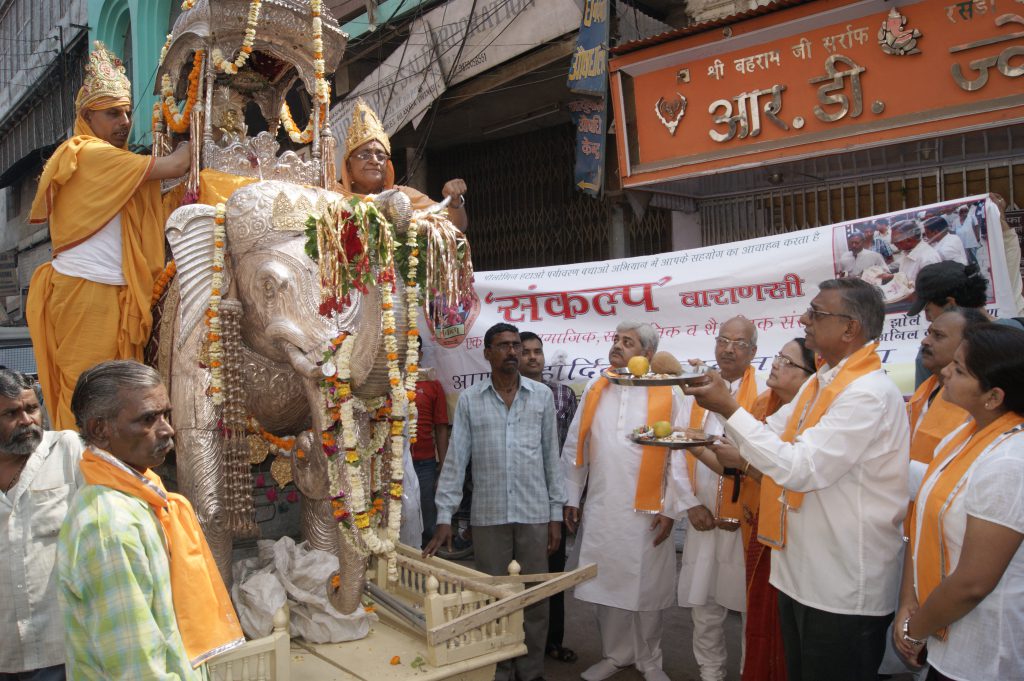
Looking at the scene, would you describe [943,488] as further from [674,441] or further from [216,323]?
[216,323]

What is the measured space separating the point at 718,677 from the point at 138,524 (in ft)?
9.96

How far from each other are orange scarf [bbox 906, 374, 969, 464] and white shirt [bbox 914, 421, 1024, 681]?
1151 millimetres

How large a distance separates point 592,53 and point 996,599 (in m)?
5.79

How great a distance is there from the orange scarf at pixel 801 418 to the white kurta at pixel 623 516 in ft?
3.31

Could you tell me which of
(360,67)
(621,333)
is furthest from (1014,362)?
(360,67)

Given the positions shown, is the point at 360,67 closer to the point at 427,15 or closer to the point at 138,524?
the point at 427,15

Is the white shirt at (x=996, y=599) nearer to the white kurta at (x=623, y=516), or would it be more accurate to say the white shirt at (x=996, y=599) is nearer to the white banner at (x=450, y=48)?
the white kurta at (x=623, y=516)

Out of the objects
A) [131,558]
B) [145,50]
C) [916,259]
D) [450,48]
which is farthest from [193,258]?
[145,50]

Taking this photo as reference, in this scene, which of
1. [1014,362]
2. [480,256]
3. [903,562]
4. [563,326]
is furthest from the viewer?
[480,256]

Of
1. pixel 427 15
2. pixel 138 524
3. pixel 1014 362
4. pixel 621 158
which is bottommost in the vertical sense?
pixel 138 524

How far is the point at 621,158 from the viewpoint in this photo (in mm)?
7430

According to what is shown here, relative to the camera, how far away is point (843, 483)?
2.96m

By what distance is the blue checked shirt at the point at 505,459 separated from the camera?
437 cm

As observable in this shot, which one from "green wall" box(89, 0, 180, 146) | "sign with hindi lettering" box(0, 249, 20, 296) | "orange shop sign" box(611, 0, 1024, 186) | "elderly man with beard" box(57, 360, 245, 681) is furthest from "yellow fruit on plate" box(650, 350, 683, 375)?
"sign with hindi lettering" box(0, 249, 20, 296)
